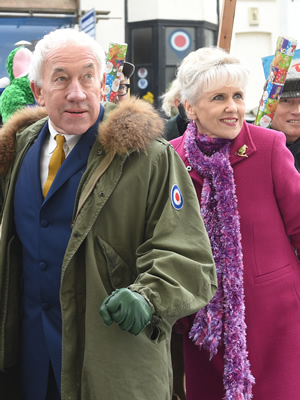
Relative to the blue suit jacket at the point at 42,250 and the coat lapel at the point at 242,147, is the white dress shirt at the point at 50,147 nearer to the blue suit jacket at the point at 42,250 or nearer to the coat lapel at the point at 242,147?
the blue suit jacket at the point at 42,250

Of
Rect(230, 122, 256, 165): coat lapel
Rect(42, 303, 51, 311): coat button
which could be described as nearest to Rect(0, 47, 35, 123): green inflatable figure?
Rect(230, 122, 256, 165): coat lapel

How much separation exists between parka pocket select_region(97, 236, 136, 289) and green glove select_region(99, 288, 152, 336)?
0.27 m

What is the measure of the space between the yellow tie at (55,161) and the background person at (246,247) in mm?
928

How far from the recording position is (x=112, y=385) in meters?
2.46

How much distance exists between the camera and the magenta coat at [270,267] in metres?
3.37

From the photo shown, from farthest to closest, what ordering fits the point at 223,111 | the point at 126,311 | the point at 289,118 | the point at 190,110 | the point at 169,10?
the point at 169,10 → the point at 289,118 → the point at 190,110 → the point at 223,111 → the point at 126,311

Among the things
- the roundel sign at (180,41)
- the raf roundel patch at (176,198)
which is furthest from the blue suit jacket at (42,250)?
the roundel sign at (180,41)

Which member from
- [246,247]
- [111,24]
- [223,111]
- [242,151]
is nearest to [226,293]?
[246,247]

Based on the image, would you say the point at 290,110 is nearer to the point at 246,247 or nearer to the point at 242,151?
the point at 242,151

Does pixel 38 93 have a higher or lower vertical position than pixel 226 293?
higher

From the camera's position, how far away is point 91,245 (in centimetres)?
250

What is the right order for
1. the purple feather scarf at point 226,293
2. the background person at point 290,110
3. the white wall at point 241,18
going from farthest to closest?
1. the white wall at point 241,18
2. the background person at point 290,110
3. the purple feather scarf at point 226,293

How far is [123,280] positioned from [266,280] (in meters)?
1.06

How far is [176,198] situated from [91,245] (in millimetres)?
354
